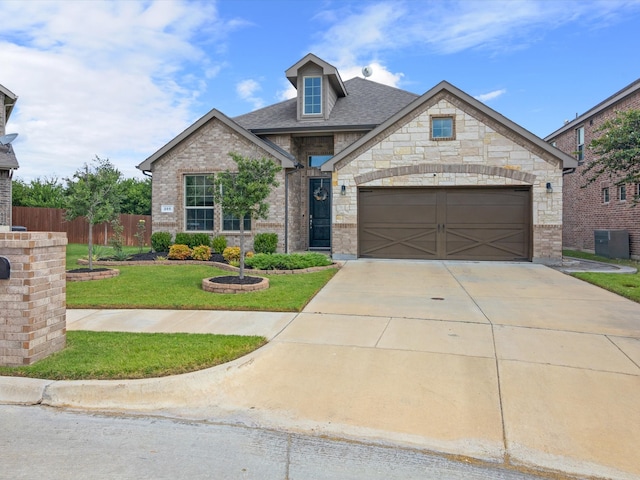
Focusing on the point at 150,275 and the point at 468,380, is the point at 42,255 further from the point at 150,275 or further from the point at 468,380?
the point at 150,275

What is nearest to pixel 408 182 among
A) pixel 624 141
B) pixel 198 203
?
pixel 624 141

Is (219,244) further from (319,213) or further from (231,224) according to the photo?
(319,213)

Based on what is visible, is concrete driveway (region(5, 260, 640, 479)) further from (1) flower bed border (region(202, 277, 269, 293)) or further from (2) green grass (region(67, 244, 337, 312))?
(1) flower bed border (region(202, 277, 269, 293))

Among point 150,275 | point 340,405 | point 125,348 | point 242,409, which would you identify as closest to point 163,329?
point 125,348

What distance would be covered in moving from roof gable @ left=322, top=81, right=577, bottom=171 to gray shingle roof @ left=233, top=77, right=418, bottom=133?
1742 millimetres

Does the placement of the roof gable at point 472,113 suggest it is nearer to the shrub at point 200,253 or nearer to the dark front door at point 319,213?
the dark front door at point 319,213

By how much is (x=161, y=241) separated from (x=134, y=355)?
1144 centimetres

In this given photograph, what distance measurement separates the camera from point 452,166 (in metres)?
14.6

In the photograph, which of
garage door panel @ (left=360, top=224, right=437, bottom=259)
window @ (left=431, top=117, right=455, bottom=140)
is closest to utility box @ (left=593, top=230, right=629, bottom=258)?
garage door panel @ (left=360, top=224, right=437, bottom=259)

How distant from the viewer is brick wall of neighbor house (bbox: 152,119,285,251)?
1570 cm

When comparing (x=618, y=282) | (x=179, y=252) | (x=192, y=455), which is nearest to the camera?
(x=192, y=455)

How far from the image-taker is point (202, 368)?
4.70 meters

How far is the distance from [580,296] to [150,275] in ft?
31.9

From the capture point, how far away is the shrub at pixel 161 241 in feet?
52.0
